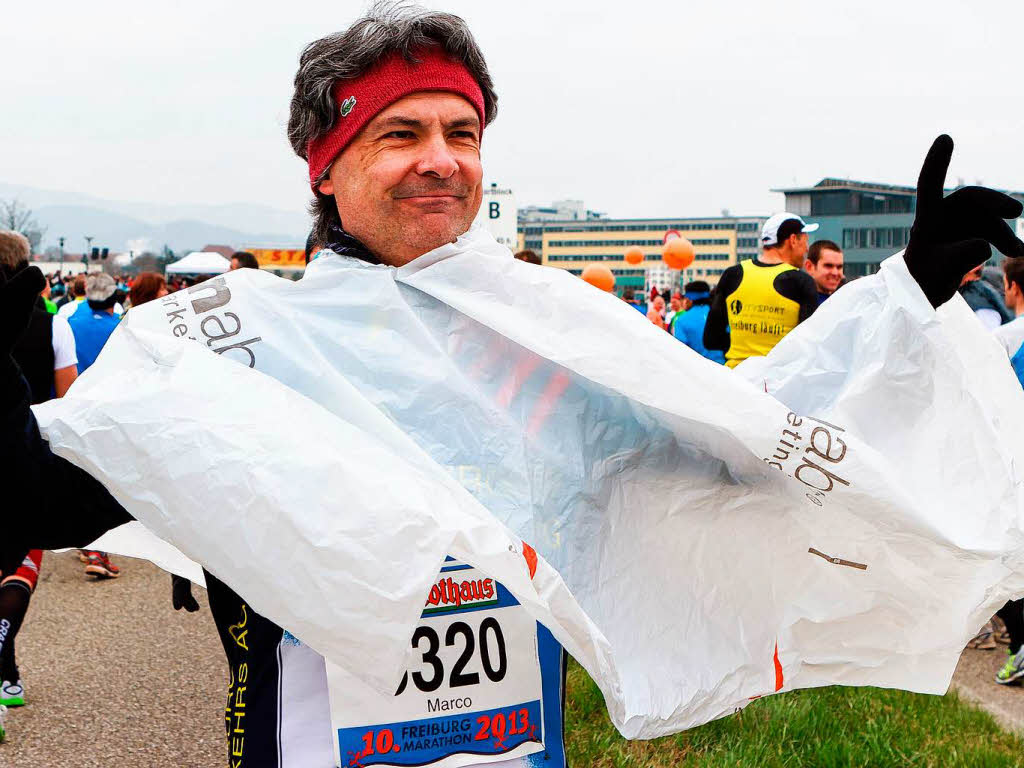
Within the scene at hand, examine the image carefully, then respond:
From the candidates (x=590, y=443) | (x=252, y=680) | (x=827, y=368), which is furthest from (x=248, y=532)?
(x=827, y=368)

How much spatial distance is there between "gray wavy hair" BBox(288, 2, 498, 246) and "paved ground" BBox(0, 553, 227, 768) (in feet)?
9.87

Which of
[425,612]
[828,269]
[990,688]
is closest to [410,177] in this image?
[425,612]

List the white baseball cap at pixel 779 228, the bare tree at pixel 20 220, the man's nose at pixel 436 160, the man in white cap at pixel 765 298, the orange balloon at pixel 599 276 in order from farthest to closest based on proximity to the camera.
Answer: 1. the bare tree at pixel 20 220
2. the orange balloon at pixel 599 276
3. the white baseball cap at pixel 779 228
4. the man in white cap at pixel 765 298
5. the man's nose at pixel 436 160

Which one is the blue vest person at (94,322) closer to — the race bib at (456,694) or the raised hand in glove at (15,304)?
the raised hand in glove at (15,304)

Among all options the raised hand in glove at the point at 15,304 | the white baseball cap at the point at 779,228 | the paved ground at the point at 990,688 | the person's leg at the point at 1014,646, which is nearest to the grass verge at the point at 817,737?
the paved ground at the point at 990,688

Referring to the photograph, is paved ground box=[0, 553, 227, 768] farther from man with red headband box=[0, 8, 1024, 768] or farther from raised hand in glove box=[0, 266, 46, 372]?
raised hand in glove box=[0, 266, 46, 372]

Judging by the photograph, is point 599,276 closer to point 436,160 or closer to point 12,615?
point 12,615

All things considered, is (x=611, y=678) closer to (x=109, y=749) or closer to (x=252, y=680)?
(x=252, y=680)

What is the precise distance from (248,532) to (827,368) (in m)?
1.15

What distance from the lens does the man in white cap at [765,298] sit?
19.8ft

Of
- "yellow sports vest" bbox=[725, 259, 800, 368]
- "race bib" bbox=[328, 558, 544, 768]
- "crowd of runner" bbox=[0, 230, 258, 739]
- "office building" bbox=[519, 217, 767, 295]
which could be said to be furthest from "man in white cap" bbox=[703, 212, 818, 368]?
"office building" bbox=[519, 217, 767, 295]

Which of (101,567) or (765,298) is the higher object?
(765,298)

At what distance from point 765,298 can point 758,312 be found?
0.32ft

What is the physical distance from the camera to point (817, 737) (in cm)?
372
